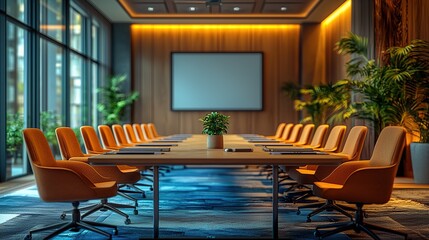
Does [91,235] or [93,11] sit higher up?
[93,11]

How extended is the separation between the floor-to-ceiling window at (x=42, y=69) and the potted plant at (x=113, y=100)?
50cm

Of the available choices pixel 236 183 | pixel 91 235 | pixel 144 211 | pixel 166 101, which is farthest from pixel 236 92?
pixel 91 235

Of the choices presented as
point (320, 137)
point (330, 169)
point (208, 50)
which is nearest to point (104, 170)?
point (330, 169)

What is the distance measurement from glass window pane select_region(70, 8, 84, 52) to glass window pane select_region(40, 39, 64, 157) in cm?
88

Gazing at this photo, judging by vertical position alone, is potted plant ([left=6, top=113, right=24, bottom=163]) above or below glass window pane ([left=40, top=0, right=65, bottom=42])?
below

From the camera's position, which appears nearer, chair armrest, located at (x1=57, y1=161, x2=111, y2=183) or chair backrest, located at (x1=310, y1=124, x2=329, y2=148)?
chair armrest, located at (x1=57, y1=161, x2=111, y2=183)

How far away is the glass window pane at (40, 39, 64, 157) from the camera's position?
933cm

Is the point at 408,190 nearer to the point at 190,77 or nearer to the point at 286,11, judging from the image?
the point at 286,11

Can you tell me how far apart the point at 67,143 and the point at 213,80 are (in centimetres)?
828

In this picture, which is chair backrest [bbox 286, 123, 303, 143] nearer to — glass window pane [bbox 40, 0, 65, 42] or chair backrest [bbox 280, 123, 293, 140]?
chair backrest [bbox 280, 123, 293, 140]

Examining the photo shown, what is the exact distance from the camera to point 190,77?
1330cm

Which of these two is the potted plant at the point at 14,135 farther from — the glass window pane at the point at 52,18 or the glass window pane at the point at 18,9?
the glass window pane at the point at 52,18

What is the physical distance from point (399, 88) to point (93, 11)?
6.92m

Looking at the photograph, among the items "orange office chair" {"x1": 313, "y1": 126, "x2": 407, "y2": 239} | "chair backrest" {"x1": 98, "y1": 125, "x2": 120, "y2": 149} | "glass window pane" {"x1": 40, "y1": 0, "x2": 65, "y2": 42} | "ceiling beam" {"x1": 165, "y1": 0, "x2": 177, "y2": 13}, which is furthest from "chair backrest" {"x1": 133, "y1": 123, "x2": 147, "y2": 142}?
"orange office chair" {"x1": 313, "y1": 126, "x2": 407, "y2": 239}
